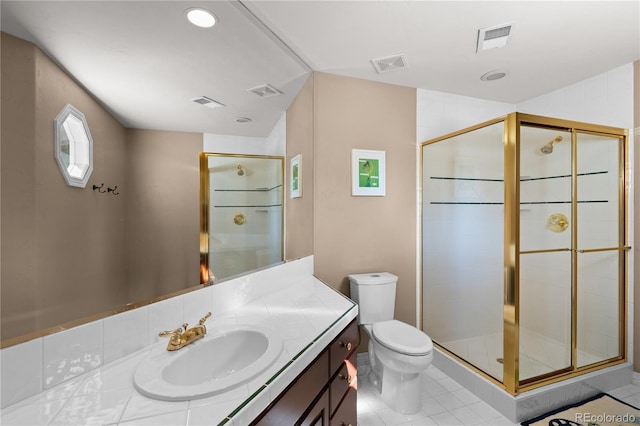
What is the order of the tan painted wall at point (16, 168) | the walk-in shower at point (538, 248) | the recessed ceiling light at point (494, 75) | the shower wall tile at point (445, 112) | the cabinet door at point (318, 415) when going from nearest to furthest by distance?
the tan painted wall at point (16, 168) → the cabinet door at point (318, 415) → the walk-in shower at point (538, 248) → the recessed ceiling light at point (494, 75) → the shower wall tile at point (445, 112)

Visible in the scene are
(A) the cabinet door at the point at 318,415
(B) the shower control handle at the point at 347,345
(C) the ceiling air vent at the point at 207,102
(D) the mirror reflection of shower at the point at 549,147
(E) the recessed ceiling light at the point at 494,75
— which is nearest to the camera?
(A) the cabinet door at the point at 318,415

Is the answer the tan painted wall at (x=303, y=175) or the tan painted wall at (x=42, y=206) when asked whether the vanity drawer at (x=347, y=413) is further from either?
the tan painted wall at (x=42, y=206)

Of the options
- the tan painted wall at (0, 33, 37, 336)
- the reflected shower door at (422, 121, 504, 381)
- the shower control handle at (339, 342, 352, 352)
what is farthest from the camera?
the reflected shower door at (422, 121, 504, 381)

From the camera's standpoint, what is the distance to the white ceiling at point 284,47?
773 millimetres

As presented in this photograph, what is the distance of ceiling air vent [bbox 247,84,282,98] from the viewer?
1.40 meters

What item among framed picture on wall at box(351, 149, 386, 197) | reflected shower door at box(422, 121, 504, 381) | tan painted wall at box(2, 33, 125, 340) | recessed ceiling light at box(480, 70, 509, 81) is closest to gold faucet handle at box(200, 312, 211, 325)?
tan painted wall at box(2, 33, 125, 340)

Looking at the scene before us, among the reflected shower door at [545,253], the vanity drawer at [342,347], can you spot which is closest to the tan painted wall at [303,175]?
the vanity drawer at [342,347]

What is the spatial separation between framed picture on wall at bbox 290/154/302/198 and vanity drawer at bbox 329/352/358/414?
1.02m

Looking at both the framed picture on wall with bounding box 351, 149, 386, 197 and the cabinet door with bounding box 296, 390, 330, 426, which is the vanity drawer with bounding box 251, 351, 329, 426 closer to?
the cabinet door with bounding box 296, 390, 330, 426

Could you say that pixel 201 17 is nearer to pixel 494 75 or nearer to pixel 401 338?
pixel 401 338

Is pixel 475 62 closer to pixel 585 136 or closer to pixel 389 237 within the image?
pixel 585 136

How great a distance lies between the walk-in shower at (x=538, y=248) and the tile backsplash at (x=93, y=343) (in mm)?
1843

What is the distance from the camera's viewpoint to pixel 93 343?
83 cm

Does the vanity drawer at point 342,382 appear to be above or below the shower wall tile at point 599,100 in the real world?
below
